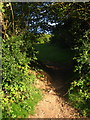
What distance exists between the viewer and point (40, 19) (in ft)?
26.0

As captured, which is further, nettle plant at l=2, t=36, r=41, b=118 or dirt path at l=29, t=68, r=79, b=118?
dirt path at l=29, t=68, r=79, b=118

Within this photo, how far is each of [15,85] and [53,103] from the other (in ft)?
5.77

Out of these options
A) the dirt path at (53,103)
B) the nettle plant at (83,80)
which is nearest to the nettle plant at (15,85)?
the dirt path at (53,103)

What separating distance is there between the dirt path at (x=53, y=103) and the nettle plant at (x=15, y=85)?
0.35m

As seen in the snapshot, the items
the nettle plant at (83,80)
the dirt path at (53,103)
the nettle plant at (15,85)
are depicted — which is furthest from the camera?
the nettle plant at (83,80)

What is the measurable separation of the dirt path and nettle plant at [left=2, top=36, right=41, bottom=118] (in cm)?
35

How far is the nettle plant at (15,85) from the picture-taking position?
4.88 m

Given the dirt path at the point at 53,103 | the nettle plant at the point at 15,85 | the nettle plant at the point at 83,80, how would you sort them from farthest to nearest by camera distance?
1. the nettle plant at the point at 83,80
2. the dirt path at the point at 53,103
3. the nettle plant at the point at 15,85

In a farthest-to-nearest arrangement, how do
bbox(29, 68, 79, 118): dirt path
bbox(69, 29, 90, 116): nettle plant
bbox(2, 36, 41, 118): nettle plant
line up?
bbox(69, 29, 90, 116): nettle plant → bbox(29, 68, 79, 118): dirt path → bbox(2, 36, 41, 118): nettle plant

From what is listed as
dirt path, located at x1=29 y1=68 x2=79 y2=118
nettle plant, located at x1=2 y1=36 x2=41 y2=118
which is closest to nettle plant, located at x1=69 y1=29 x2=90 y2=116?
dirt path, located at x1=29 y1=68 x2=79 y2=118

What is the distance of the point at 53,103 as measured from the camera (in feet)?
19.1

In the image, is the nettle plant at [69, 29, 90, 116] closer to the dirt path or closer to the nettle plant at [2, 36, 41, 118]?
the dirt path

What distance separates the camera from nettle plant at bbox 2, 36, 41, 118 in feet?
16.0

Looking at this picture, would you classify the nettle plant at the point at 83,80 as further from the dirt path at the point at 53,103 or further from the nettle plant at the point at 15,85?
the nettle plant at the point at 15,85
